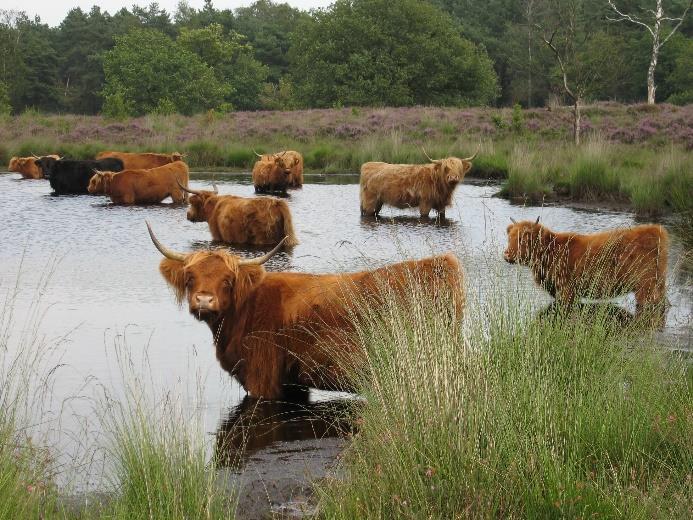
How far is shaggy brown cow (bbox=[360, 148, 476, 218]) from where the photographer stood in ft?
43.2

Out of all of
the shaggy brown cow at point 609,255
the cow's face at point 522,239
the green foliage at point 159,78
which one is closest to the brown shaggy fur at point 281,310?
the shaggy brown cow at point 609,255

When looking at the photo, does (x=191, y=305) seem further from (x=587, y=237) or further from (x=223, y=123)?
(x=223, y=123)

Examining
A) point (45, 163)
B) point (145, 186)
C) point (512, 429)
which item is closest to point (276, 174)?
point (145, 186)

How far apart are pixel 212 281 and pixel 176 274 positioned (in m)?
0.39

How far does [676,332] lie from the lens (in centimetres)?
609

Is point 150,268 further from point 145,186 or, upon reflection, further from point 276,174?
point 276,174

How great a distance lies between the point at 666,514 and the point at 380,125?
1034 inches

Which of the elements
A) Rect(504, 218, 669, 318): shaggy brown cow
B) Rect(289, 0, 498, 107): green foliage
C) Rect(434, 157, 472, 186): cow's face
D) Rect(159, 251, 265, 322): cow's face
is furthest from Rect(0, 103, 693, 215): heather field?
Rect(289, 0, 498, 107): green foliage

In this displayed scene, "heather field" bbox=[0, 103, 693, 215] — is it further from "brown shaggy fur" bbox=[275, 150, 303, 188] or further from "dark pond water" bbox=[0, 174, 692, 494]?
"brown shaggy fur" bbox=[275, 150, 303, 188]

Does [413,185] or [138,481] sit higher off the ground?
[413,185]

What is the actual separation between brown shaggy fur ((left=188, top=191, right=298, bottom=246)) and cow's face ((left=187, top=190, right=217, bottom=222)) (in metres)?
0.28

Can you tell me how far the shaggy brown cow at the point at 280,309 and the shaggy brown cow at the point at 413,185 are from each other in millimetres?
7914

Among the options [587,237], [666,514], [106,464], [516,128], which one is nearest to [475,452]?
[666,514]

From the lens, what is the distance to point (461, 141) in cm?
2319
